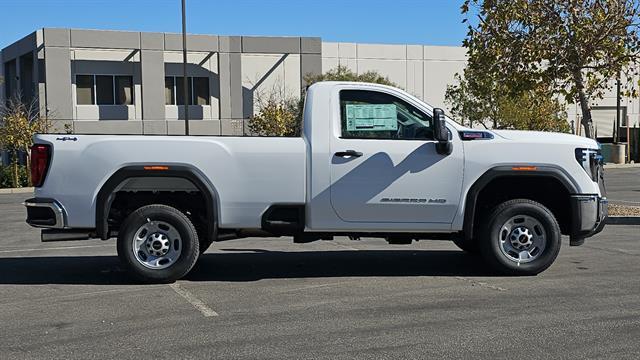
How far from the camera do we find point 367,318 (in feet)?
20.2

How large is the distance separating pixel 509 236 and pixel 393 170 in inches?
61.1

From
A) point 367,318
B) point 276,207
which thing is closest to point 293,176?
point 276,207

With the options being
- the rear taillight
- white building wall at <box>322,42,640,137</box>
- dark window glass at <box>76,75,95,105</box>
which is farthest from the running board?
white building wall at <box>322,42,640,137</box>

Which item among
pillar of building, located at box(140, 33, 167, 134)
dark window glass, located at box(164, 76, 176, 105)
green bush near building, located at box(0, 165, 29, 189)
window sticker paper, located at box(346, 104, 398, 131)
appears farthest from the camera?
dark window glass, located at box(164, 76, 176, 105)

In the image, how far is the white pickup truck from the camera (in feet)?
24.5

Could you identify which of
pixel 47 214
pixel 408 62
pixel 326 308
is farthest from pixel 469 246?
pixel 408 62

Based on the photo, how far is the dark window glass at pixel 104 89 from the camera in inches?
1523

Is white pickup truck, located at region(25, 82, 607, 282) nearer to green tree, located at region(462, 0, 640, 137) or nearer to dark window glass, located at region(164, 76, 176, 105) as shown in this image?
green tree, located at region(462, 0, 640, 137)

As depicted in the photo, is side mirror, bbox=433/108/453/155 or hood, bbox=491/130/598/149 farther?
hood, bbox=491/130/598/149

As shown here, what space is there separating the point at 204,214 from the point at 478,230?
10.2ft

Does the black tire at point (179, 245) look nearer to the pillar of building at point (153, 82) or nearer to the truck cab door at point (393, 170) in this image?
the truck cab door at point (393, 170)

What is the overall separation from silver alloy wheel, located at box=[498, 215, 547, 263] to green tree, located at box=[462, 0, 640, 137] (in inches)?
317

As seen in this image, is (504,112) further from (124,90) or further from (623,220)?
(623,220)

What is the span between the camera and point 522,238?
311 inches
